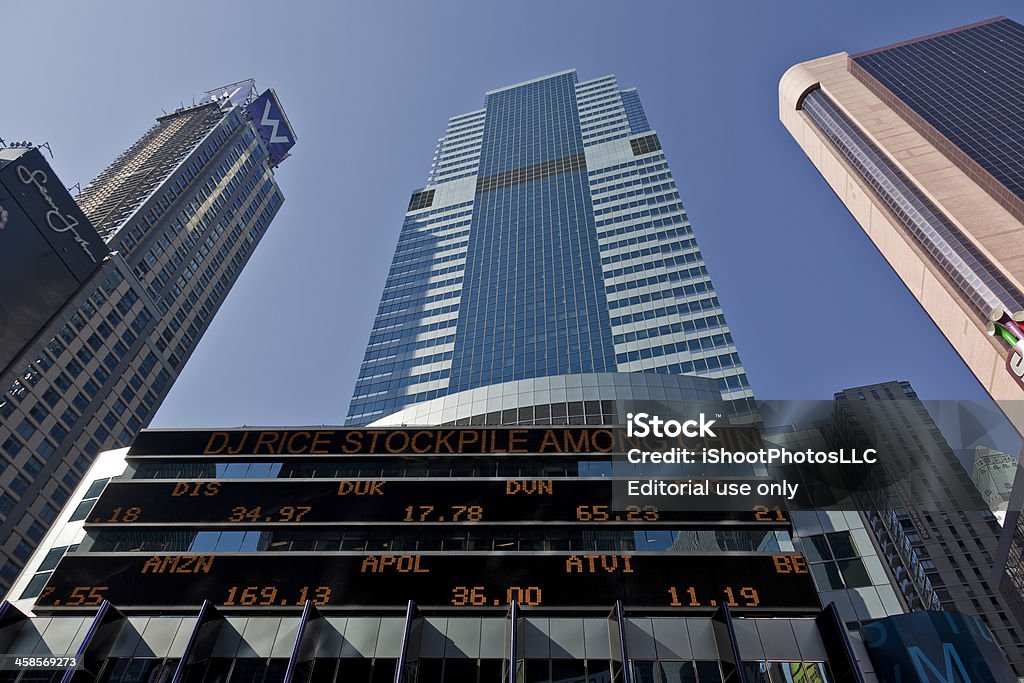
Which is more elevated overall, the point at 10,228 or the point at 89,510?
the point at 10,228

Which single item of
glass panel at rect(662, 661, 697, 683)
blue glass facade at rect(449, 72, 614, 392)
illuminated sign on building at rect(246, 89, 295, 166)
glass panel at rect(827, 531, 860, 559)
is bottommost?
glass panel at rect(662, 661, 697, 683)

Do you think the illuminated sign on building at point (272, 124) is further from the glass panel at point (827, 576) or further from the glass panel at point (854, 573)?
the glass panel at point (854, 573)

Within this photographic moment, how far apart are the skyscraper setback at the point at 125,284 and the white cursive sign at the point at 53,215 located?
3.4 inches

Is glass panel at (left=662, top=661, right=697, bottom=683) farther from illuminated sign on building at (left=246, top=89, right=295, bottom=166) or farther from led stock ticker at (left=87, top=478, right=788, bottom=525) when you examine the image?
illuminated sign on building at (left=246, top=89, right=295, bottom=166)

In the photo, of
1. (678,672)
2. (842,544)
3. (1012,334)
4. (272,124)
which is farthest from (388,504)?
(272,124)

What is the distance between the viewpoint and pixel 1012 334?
68250 mm

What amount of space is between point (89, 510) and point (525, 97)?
15064cm

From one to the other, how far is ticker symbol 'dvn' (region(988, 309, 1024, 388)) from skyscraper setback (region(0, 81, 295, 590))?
85.1 metres

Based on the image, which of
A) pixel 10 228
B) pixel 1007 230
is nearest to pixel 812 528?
pixel 10 228

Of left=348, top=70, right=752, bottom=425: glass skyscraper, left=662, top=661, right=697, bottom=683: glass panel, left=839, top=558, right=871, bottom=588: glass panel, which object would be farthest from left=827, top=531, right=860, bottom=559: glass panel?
left=348, top=70, right=752, bottom=425: glass skyscraper

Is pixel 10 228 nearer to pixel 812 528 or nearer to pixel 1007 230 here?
pixel 812 528

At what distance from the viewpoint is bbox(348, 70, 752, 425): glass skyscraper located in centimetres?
6800

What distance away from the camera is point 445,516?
98.4 ft

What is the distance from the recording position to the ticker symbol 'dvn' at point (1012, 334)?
66.2 meters
